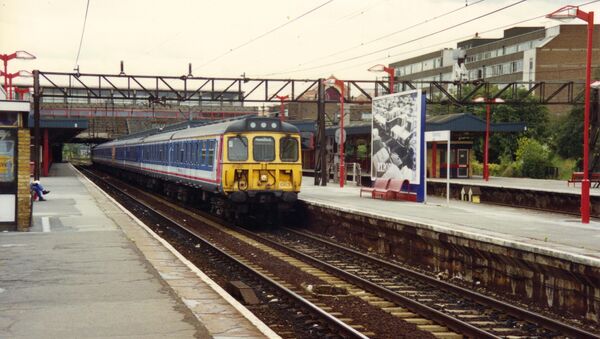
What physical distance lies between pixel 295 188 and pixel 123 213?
5.00 metres

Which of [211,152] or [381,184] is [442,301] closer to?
[211,152]

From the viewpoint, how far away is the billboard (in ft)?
76.1

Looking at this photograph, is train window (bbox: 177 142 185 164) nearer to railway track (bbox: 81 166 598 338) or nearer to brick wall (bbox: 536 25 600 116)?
railway track (bbox: 81 166 598 338)

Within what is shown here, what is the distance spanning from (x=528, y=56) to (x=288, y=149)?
64.7m

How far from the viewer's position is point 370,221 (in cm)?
1809

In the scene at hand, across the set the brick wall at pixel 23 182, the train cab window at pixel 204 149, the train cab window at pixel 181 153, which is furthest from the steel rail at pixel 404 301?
the train cab window at pixel 181 153

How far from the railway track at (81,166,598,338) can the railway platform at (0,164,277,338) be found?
5.45ft

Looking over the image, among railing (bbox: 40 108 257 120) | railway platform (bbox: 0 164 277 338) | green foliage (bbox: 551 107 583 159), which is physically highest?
railing (bbox: 40 108 257 120)

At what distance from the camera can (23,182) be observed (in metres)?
17.0

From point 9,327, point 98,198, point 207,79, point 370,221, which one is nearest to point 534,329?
point 9,327

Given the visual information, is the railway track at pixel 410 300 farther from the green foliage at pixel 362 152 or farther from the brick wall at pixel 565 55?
the brick wall at pixel 565 55

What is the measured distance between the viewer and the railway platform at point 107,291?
7656 millimetres

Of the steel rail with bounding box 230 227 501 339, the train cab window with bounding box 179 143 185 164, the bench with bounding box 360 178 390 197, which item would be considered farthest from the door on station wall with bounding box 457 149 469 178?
the steel rail with bounding box 230 227 501 339

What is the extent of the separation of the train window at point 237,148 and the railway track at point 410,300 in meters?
4.20
